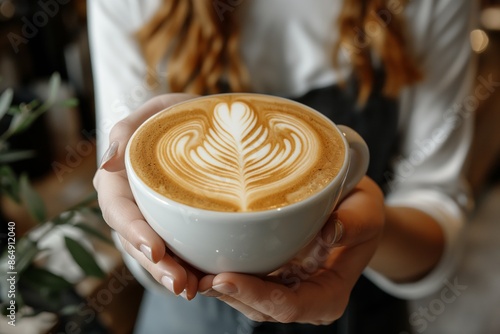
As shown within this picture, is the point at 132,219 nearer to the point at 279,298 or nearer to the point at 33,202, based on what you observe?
the point at 279,298

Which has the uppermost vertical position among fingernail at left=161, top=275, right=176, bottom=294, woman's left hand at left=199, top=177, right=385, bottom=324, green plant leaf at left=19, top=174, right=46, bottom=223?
A: fingernail at left=161, top=275, right=176, bottom=294

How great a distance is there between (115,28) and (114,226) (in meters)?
0.60

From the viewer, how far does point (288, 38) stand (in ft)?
3.61

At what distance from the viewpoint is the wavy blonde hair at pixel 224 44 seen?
103cm

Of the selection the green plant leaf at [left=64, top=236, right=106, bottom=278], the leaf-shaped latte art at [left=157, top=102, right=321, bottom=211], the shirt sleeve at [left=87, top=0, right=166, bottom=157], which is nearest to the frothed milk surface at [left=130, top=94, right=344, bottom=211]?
the leaf-shaped latte art at [left=157, top=102, right=321, bottom=211]

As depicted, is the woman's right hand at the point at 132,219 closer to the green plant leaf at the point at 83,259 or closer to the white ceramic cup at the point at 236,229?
the white ceramic cup at the point at 236,229

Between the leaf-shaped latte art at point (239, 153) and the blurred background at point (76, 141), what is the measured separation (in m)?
1.14

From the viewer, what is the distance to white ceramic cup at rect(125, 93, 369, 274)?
1.57ft

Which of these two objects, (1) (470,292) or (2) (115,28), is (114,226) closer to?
(2) (115,28)

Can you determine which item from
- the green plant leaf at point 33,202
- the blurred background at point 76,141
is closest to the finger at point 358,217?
the green plant leaf at point 33,202

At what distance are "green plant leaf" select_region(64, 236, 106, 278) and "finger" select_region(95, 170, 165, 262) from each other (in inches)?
7.6

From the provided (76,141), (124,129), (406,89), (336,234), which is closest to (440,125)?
(406,89)

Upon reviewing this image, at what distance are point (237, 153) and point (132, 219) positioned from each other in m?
0.14

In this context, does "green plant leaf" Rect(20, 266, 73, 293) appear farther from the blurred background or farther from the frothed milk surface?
the blurred background
